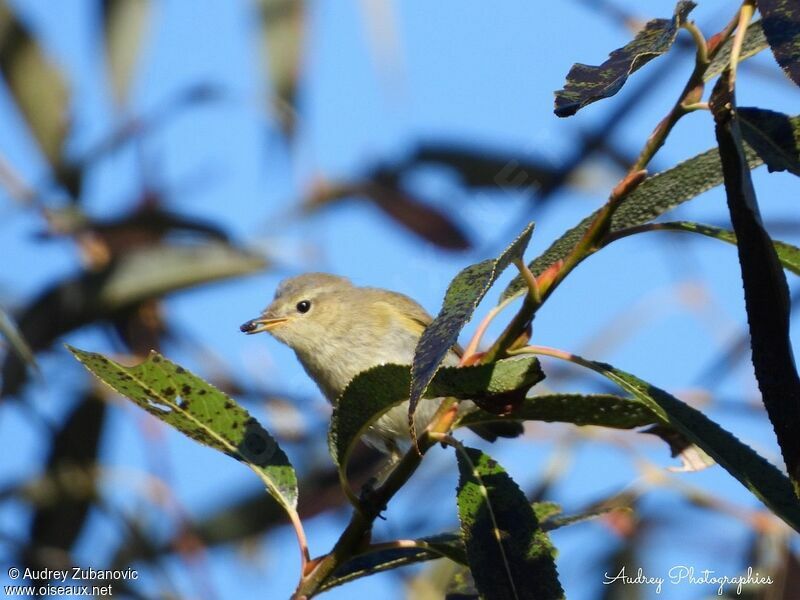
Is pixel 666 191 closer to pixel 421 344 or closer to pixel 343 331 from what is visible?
pixel 421 344

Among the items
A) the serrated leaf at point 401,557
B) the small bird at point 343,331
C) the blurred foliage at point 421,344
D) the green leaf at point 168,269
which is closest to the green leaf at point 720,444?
the blurred foliage at point 421,344

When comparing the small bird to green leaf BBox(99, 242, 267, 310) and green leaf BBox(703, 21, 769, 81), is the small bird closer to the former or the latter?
green leaf BBox(99, 242, 267, 310)

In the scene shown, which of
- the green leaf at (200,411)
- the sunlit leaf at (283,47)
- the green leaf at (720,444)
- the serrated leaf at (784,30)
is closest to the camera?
the serrated leaf at (784,30)

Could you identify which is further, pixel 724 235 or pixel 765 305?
pixel 724 235

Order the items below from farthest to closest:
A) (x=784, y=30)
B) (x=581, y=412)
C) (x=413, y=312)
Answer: (x=413, y=312), (x=581, y=412), (x=784, y=30)

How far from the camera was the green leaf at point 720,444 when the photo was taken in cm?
129

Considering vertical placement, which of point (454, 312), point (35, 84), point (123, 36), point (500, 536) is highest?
point (123, 36)

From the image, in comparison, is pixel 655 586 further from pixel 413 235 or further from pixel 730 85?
pixel 730 85

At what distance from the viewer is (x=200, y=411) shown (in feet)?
5.20

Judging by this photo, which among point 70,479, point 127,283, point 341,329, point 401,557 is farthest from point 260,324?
point 401,557

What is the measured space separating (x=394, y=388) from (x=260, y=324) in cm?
182

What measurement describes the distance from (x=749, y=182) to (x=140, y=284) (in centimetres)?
211

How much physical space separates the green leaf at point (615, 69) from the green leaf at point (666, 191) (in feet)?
0.71

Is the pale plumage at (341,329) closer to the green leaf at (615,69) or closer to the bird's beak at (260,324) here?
the bird's beak at (260,324)
